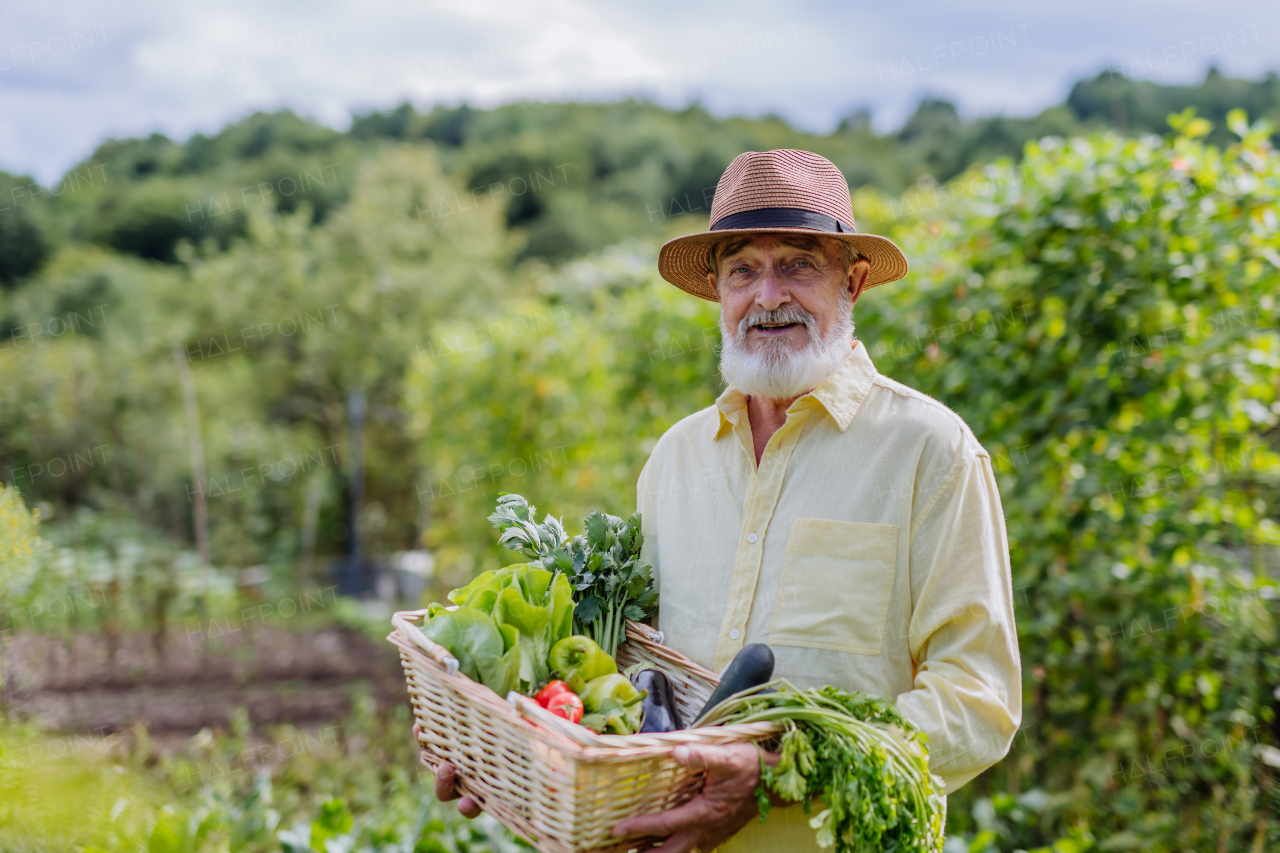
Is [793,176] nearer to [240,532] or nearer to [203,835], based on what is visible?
[203,835]

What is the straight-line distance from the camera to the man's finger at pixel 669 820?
1525 mm

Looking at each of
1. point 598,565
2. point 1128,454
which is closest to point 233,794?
point 598,565

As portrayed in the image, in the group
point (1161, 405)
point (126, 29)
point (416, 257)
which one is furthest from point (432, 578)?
point (416, 257)

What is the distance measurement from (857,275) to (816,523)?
70 centimetres

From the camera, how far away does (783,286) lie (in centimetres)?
209

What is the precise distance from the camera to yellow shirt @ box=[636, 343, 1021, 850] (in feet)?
5.67

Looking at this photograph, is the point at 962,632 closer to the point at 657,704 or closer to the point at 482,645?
the point at 657,704

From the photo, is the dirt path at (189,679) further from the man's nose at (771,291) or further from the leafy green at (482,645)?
the man's nose at (771,291)

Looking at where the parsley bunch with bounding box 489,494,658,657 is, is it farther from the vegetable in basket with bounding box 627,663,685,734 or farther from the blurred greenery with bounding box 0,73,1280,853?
the blurred greenery with bounding box 0,73,1280,853

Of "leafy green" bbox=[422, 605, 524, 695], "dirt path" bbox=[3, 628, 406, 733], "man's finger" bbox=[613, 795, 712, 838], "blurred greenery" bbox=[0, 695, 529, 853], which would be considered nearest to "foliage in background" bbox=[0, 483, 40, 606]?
"dirt path" bbox=[3, 628, 406, 733]

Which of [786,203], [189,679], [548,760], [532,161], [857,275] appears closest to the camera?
[548,760]

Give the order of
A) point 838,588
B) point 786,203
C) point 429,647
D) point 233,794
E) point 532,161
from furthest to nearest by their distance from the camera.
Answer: point 532,161, point 233,794, point 786,203, point 838,588, point 429,647

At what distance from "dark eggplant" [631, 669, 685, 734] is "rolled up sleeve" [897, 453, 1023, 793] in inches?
18.4

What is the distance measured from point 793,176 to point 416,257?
19692mm
